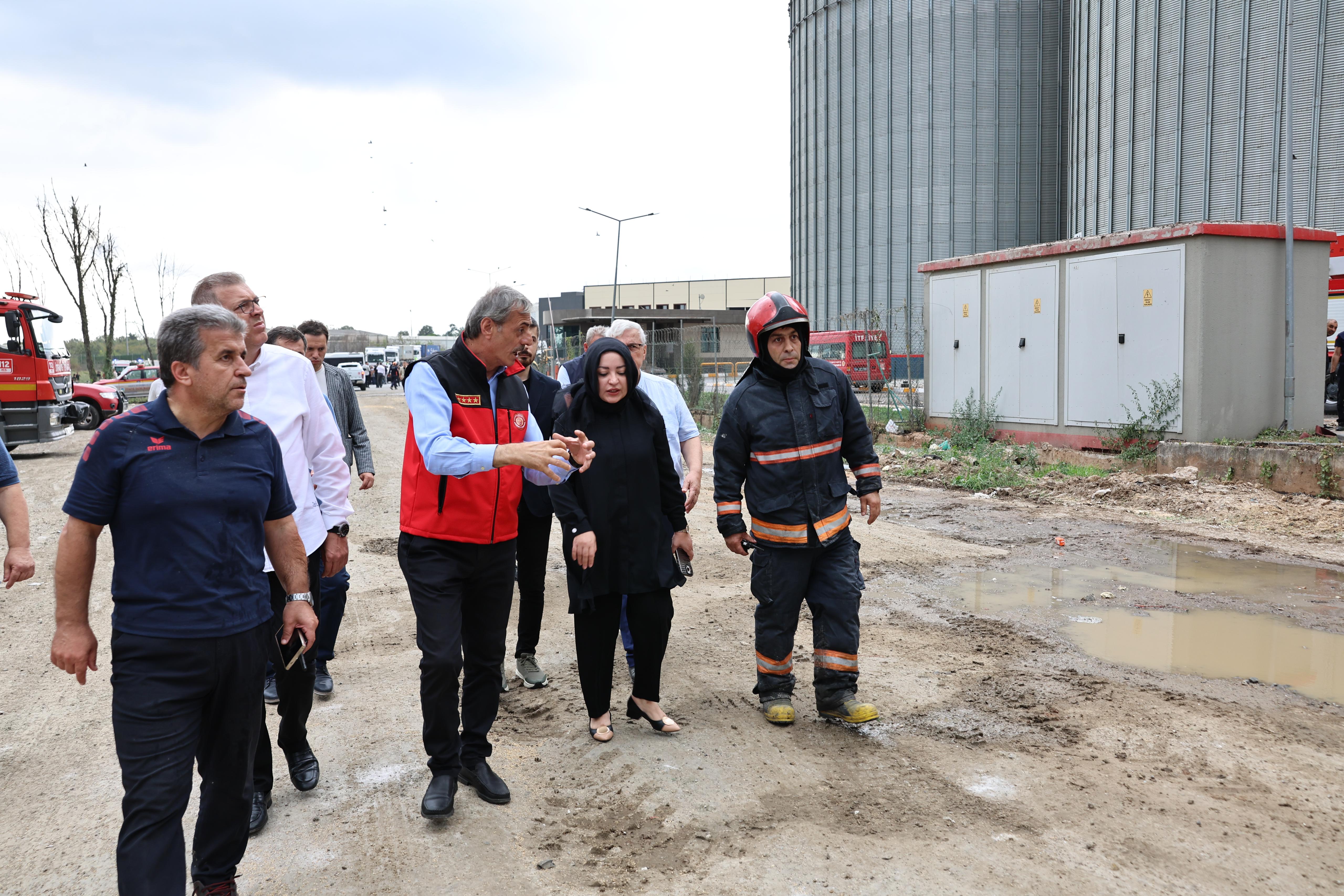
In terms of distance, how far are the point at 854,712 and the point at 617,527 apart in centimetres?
142

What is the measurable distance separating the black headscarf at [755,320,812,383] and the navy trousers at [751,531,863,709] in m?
0.81

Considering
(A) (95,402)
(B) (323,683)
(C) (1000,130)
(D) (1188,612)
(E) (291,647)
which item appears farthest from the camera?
(C) (1000,130)

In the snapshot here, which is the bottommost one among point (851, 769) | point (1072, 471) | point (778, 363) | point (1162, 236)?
point (851, 769)

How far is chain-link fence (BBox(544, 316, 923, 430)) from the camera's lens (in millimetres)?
18484

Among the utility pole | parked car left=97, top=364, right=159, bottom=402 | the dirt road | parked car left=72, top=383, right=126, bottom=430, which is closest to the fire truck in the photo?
parked car left=72, top=383, right=126, bottom=430

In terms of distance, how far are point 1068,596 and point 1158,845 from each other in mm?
3949

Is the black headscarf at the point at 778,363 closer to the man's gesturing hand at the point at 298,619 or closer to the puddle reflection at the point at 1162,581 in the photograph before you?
the man's gesturing hand at the point at 298,619

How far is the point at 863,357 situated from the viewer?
24875 mm

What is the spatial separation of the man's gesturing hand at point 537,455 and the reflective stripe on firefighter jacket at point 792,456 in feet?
4.05

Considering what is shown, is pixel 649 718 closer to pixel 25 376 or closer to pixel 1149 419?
pixel 1149 419

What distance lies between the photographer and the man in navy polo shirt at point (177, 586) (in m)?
2.57

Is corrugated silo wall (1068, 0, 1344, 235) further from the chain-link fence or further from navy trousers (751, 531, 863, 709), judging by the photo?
navy trousers (751, 531, 863, 709)

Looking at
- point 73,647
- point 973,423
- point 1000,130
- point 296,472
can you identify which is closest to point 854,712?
point 296,472

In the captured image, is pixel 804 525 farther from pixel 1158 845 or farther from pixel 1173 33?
pixel 1173 33
